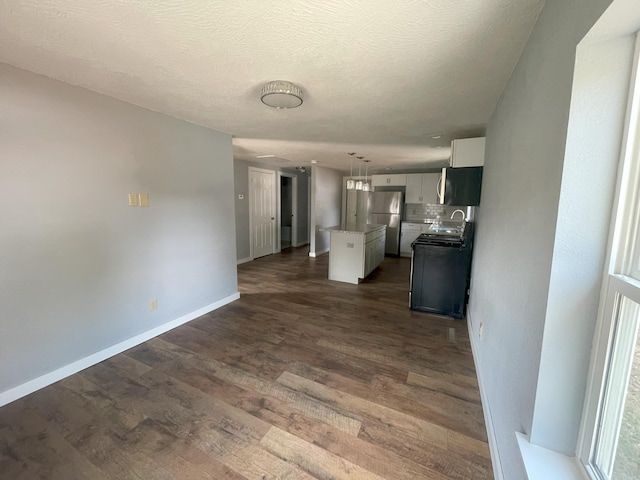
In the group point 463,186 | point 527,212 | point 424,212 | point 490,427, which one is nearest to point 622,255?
point 527,212

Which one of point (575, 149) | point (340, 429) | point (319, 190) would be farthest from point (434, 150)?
point (340, 429)

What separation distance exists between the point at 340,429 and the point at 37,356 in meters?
2.26

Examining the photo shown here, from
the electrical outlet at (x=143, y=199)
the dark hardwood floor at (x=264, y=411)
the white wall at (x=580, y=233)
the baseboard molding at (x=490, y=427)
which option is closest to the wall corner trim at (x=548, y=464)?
the white wall at (x=580, y=233)

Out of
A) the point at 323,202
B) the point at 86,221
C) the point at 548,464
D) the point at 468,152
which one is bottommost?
the point at 548,464

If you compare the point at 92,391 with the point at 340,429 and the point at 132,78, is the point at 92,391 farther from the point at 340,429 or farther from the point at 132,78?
the point at 132,78

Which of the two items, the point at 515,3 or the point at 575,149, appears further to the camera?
the point at 515,3

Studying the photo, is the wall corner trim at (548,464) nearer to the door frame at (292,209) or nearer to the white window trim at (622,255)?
the white window trim at (622,255)

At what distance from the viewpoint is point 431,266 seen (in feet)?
11.2

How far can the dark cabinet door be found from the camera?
2.99 metres

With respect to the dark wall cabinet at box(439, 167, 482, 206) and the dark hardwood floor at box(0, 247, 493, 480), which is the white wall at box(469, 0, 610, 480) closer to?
the dark hardwood floor at box(0, 247, 493, 480)

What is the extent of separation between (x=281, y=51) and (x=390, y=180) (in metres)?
5.84

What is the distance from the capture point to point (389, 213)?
6.80m

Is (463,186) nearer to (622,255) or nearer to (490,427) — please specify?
(490,427)

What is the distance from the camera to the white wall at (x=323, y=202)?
6.66m
